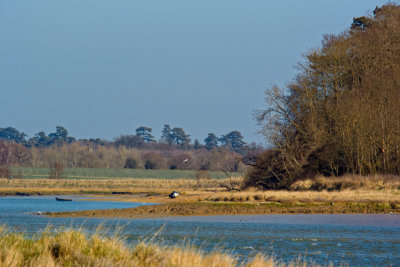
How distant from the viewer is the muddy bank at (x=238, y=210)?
3356 centimetres

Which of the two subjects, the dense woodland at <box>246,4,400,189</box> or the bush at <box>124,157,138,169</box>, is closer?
the dense woodland at <box>246,4,400,189</box>

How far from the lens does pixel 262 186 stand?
49.2m

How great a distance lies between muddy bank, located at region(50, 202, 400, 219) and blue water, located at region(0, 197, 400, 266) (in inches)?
77.1

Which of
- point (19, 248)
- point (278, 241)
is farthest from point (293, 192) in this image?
point (19, 248)

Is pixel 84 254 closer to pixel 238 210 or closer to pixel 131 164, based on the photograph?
pixel 238 210

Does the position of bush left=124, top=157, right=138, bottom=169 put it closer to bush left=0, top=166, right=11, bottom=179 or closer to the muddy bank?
bush left=0, top=166, right=11, bottom=179

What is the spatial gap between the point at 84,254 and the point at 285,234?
13726mm

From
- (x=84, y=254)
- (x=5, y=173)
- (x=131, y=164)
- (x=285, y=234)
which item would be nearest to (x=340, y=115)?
(x=285, y=234)

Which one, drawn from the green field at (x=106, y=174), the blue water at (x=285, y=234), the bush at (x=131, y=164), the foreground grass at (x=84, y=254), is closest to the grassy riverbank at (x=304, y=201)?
the blue water at (x=285, y=234)

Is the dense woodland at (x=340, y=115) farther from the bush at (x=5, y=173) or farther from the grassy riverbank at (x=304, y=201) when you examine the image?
the bush at (x=5, y=173)

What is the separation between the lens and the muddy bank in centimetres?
3356

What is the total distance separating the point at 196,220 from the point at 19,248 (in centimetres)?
2000

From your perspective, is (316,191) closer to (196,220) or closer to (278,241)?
(196,220)

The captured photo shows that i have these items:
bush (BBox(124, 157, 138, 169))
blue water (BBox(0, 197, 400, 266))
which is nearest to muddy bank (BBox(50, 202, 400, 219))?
blue water (BBox(0, 197, 400, 266))
